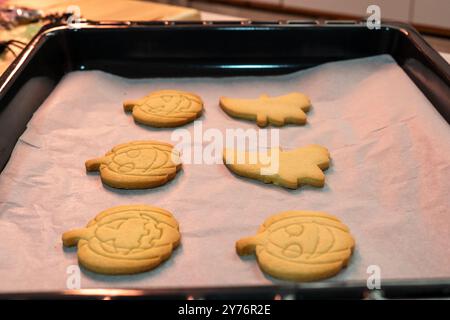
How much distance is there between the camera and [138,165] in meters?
0.94

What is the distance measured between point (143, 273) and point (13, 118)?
0.43 metres

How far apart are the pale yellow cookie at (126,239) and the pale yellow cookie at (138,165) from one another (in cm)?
8

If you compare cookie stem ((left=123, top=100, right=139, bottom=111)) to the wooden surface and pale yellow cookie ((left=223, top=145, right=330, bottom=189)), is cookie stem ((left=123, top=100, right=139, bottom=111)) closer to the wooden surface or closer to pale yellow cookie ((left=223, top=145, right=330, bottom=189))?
pale yellow cookie ((left=223, top=145, right=330, bottom=189))

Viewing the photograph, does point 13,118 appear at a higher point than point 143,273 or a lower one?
higher

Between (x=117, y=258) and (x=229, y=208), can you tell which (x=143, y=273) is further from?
(x=229, y=208)

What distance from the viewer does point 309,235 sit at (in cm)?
77

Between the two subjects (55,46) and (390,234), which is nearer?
(390,234)

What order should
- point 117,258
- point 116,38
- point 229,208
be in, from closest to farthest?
point 117,258
point 229,208
point 116,38

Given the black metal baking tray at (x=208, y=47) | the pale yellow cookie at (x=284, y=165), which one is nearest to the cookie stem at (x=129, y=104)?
the black metal baking tray at (x=208, y=47)

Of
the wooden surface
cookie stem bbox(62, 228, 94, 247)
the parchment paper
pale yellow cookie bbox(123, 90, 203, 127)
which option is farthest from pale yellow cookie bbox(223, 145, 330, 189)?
the wooden surface

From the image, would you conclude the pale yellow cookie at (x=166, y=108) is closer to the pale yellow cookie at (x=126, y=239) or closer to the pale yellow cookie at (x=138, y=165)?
the pale yellow cookie at (x=138, y=165)

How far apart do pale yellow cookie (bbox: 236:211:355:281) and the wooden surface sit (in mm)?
764

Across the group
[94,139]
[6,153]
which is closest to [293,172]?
[94,139]

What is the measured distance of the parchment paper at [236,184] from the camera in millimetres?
744
